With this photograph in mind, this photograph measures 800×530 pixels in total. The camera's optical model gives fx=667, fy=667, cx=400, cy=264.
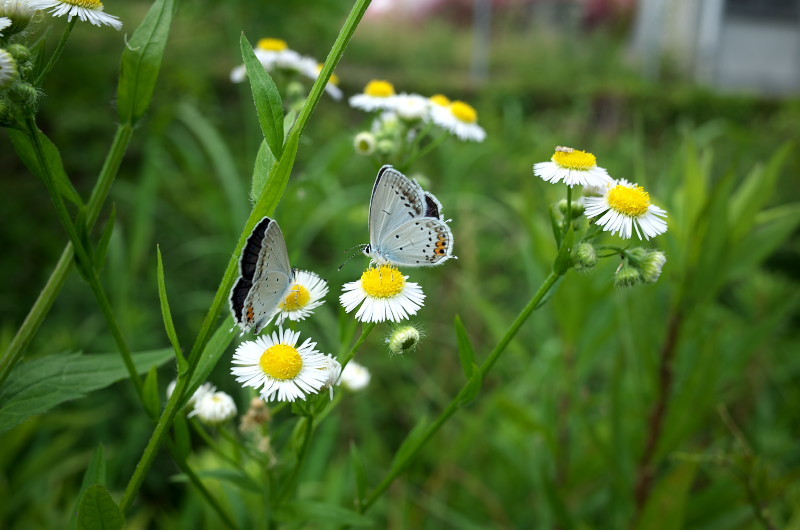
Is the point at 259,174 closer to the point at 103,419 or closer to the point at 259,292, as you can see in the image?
the point at 259,292

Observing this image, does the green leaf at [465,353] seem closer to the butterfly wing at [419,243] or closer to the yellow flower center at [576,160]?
the butterfly wing at [419,243]

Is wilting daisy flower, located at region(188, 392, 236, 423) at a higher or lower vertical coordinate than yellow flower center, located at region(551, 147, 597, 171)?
lower

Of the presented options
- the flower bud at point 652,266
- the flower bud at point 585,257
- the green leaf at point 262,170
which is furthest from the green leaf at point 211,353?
the flower bud at point 652,266

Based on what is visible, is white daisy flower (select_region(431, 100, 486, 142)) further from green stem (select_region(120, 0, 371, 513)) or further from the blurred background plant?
green stem (select_region(120, 0, 371, 513))

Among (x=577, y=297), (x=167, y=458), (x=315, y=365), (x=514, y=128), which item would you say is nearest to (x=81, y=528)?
(x=315, y=365)

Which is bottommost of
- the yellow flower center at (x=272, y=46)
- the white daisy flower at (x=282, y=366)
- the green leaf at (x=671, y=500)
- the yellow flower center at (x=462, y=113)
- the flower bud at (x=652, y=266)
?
the green leaf at (x=671, y=500)

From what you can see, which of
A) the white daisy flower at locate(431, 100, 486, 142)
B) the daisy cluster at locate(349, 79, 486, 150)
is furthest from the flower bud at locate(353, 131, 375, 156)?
the white daisy flower at locate(431, 100, 486, 142)

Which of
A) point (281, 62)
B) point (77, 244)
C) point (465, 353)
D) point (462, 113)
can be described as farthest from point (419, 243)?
point (281, 62)

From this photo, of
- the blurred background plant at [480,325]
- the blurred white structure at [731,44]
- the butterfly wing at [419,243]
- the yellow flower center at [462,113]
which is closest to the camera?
the butterfly wing at [419,243]
